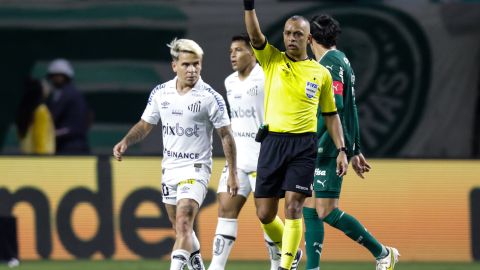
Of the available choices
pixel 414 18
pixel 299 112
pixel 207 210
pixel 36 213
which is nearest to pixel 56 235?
pixel 36 213

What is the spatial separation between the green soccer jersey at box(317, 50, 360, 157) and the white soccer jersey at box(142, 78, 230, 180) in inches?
37.7

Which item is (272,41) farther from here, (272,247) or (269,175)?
(269,175)

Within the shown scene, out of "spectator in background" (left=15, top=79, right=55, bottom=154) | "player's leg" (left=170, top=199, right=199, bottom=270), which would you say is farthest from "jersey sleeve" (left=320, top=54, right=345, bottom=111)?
"spectator in background" (left=15, top=79, right=55, bottom=154)

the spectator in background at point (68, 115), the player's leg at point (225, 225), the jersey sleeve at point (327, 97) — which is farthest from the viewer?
the spectator in background at point (68, 115)

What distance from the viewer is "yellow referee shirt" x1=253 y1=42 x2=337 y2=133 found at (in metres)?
12.0

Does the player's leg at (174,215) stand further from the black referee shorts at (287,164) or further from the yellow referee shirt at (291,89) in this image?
the yellow referee shirt at (291,89)

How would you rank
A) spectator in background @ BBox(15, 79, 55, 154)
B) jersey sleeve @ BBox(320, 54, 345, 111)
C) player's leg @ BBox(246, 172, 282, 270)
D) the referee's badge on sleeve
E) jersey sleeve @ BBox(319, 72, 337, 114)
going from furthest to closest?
spectator in background @ BBox(15, 79, 55, 154) → player's leg @ BBox(246, 172, 282, 270) → jersey sleeve @ BBox(320, 54, 345, 111) → jersey sleeve @ BBox(319, 72, 337, 114) → the referee's badge on sleeve

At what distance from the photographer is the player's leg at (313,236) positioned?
12648mm

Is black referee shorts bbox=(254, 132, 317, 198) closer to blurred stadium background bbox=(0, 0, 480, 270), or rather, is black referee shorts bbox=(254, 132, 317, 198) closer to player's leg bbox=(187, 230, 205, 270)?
player's leg bbox=(187, 230, 205, 270)

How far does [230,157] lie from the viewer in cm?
1216

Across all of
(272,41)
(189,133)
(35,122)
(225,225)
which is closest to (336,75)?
(189,133)

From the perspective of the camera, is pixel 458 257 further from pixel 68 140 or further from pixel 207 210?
pixel 68 140

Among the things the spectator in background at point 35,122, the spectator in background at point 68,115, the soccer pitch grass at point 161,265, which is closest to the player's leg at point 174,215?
the soccer pitch grass at point 161,265

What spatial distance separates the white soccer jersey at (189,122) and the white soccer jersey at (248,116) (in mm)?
1226
